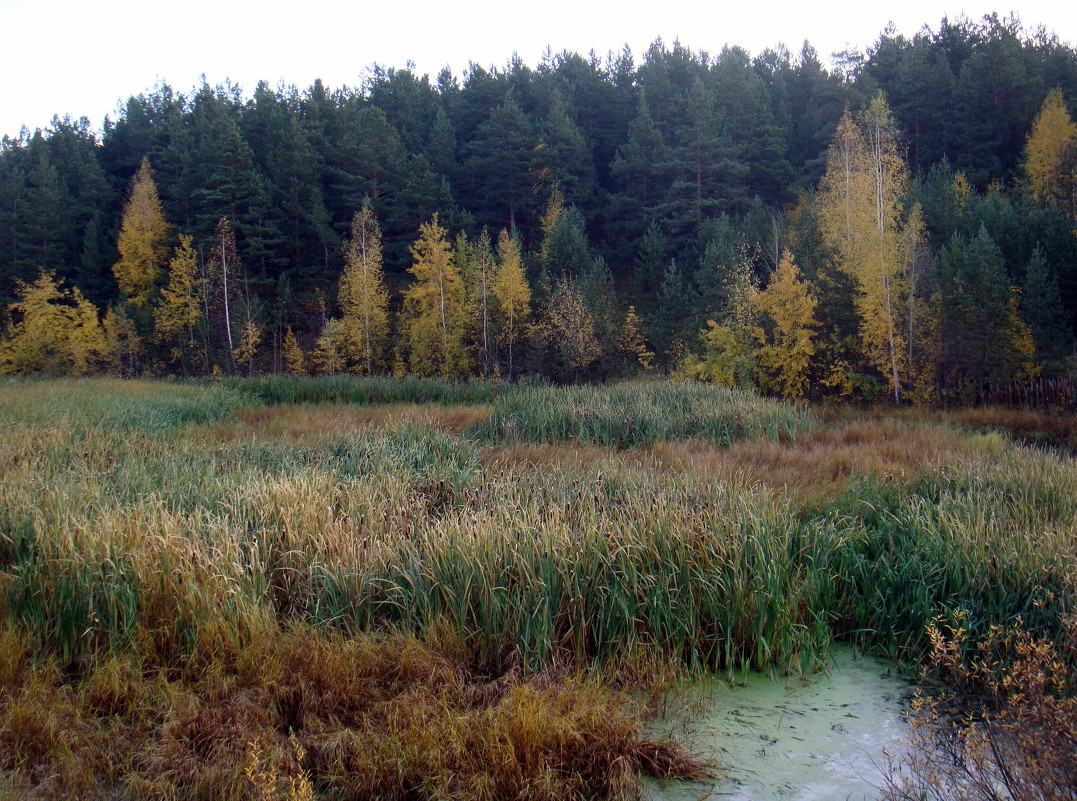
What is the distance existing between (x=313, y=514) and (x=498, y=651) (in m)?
2.48

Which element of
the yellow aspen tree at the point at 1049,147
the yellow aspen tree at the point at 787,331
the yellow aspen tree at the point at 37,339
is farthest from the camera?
the yellow aspen tree at the point at 37,339

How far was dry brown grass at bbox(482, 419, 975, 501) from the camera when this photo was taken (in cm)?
902

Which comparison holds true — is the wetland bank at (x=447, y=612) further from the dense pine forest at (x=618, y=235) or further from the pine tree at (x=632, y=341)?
the pine tree at (x=632, y=341)

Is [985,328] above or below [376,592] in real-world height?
above

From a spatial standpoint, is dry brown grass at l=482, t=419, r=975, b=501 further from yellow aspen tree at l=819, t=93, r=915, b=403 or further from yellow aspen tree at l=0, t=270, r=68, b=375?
yellow aspen tree at l=0, t=270, r=68, b=375

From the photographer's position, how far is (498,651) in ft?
15.0

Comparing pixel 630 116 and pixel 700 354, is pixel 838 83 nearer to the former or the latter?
pixel 630 116

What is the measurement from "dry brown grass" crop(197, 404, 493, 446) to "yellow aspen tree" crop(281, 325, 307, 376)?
19210mm

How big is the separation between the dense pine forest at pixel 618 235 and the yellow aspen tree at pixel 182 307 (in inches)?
7.0

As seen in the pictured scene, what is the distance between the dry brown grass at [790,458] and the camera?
902cm

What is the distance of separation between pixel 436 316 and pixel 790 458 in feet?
90.9

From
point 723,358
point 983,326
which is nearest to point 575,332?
point 723,358

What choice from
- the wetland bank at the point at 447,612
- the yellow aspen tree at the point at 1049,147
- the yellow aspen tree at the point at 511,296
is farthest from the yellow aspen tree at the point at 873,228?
the wetland bank at the point at 447,612

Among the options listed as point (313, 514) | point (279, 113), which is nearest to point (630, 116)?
point (279, 113)
